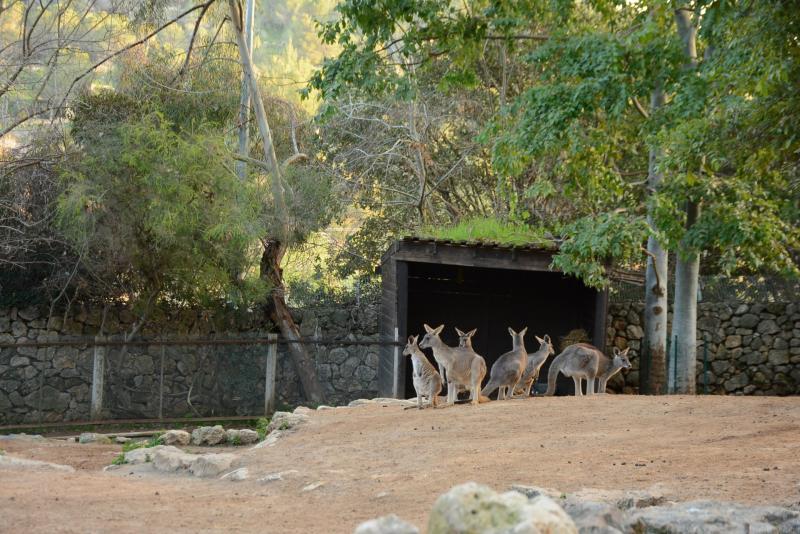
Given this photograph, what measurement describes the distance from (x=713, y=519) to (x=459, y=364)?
732 cm

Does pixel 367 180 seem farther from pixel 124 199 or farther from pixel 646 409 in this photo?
pixel 646 409

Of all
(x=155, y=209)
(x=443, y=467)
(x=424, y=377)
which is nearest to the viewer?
(x=443, y=467)

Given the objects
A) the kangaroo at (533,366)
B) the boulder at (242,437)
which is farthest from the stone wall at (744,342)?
the boulder at (242,437)

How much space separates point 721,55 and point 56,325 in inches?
587

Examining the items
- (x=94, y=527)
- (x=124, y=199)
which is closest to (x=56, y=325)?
(x=124, y=199)

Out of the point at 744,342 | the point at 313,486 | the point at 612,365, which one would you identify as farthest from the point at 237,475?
the point at 744,342

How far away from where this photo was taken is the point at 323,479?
9.39 metres

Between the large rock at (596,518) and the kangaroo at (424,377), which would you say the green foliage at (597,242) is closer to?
the kangaroo at (424,377)

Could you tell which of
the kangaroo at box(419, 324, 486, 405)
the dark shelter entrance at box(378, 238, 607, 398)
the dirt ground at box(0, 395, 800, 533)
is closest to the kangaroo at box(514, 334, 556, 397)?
the dirt ground at box(0, 395, 800, 533)

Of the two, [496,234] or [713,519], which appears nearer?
[713,519]

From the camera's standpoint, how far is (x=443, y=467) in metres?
9.37

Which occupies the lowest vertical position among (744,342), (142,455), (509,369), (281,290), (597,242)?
(142,455)

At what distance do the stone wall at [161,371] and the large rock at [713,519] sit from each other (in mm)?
14614

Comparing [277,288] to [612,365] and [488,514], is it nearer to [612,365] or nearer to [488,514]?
[612,365]
